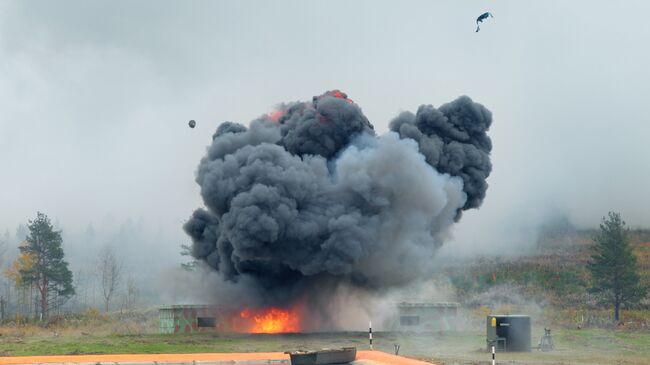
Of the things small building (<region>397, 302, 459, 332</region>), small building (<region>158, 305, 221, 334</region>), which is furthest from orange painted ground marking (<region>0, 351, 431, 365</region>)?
small building (<region>397, 302, 459, 332</region>)

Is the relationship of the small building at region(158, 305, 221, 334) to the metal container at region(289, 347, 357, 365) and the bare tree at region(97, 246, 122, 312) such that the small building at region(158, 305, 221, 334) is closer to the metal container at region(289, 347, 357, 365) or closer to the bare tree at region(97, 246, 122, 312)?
the metal container at region(289, 347, 357, 365)

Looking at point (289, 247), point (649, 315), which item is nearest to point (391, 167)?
point (289, 247)

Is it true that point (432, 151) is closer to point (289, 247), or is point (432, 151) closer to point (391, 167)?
point (391, 167)

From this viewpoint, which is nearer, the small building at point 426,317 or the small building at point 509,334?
the small building at point 509,334

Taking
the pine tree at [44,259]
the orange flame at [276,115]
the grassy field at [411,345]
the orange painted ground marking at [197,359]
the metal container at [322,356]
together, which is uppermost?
the orange flame at [276,115]

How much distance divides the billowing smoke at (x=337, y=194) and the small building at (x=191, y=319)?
10.5 ft

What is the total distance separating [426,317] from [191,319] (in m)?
19.6

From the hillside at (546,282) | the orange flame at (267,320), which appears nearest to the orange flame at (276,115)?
the orange flame at (267,320)

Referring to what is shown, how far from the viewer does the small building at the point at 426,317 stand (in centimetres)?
6147

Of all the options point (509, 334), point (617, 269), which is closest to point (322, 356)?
point (509, 334)

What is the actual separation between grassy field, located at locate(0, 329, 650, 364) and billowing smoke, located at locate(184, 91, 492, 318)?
662 cm

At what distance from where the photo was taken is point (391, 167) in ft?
186

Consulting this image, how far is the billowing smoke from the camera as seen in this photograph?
54250mm

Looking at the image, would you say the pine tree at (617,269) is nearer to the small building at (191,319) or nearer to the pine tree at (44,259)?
the small building at (191,319)
